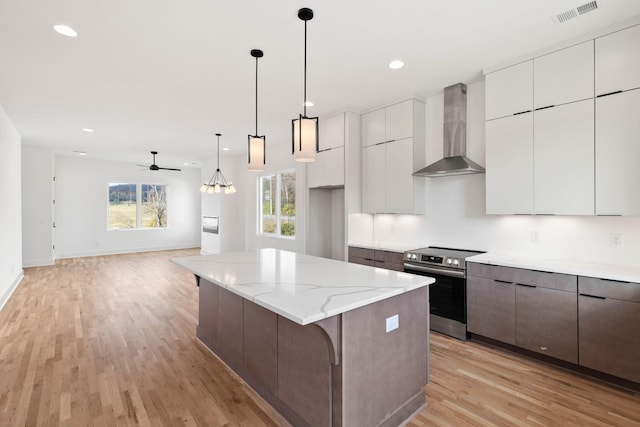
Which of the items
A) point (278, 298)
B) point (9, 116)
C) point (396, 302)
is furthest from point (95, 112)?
point (396, 302)

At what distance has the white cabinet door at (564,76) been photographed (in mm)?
2721

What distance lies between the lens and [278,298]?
1.74 meters

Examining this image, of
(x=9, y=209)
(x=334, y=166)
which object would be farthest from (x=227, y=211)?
(x=334, y=166)

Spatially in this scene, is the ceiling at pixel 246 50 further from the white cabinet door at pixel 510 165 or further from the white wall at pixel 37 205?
the white wall at pixel 37 205

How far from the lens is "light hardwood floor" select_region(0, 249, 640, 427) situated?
2102 mm

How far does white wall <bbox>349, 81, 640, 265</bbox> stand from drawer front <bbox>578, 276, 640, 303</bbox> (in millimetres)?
572

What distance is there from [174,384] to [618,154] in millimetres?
4027

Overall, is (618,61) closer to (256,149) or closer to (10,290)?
(256,149)

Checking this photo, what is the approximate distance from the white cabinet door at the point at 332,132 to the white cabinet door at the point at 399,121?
2.27 ft

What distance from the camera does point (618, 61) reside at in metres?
2.57

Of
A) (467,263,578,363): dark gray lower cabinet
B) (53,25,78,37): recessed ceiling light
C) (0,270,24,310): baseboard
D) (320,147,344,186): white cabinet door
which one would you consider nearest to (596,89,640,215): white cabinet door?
(467,263,578,363): dark gray lower cabinet

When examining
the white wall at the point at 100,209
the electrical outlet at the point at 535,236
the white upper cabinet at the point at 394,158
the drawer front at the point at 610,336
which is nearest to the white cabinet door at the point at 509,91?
the white upper cabinet at the point at 394,158

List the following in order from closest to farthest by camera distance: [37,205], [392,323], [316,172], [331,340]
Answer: [331,340] < [392,323] < [316,172] < [37,205]

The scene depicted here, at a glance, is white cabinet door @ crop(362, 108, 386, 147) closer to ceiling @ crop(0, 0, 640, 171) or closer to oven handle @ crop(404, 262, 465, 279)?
ceiling @ crop(0, 0, 640, 171)
